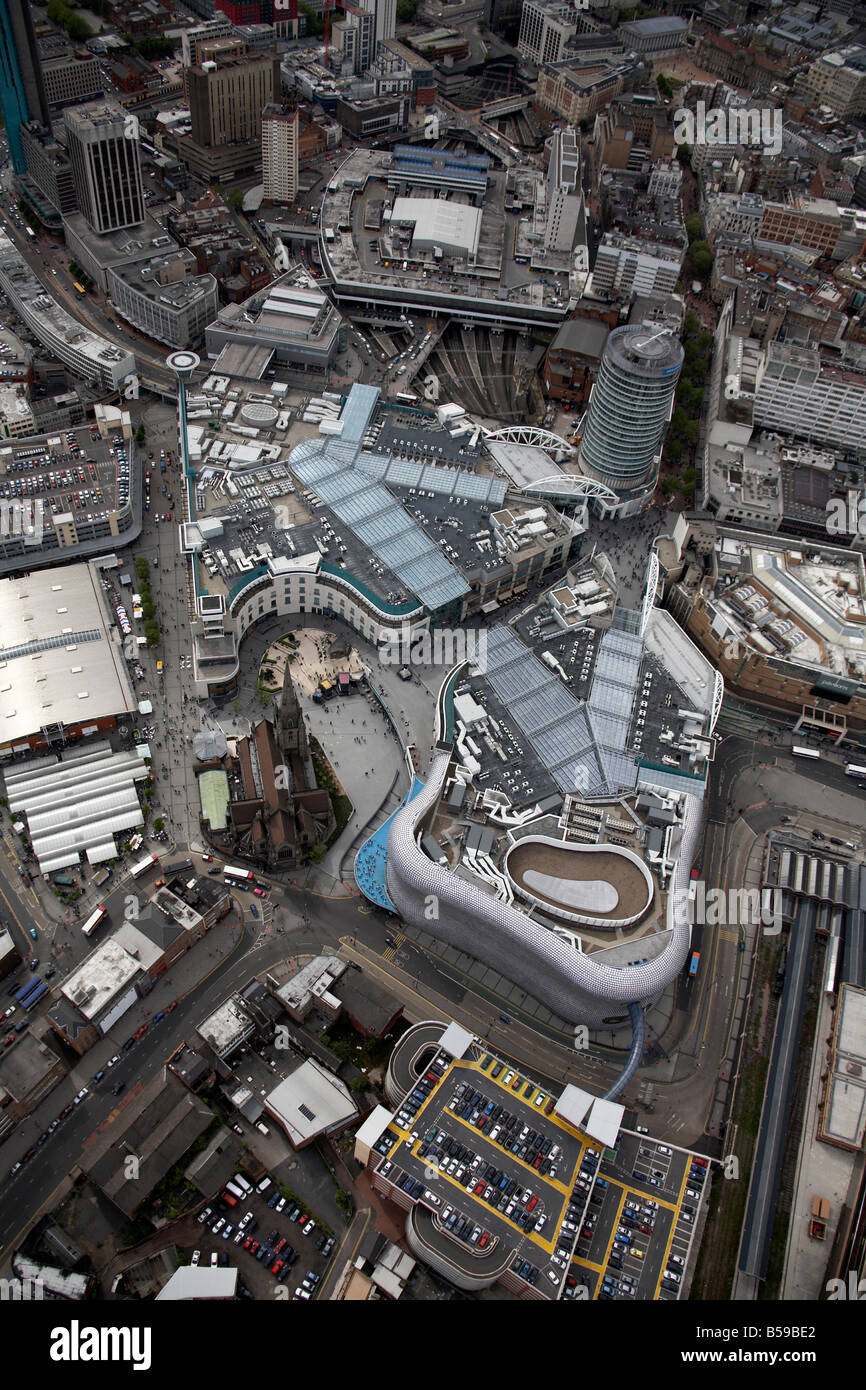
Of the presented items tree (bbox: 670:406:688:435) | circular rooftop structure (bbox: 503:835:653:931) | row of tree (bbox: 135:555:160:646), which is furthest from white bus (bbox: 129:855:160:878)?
tree (bbox: 670:406:688:435)

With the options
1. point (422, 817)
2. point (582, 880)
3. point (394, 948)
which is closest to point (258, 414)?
point (422, 817)

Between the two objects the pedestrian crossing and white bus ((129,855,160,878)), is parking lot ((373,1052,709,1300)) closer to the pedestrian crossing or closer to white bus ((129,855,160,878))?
the pedestrian crossing

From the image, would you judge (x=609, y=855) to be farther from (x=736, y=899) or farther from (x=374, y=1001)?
(x=374, y=1001)

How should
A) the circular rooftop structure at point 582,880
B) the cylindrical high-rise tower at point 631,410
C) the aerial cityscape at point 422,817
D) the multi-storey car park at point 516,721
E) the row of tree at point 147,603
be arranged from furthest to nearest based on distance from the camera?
the cylindrical high-rise tower at point 631,410 < the row of tree at point 147,603 < the circular rooftop structure at point 582,880 < the multi-storey car park at point 516,721 < the aerial cityscape at point 422,817

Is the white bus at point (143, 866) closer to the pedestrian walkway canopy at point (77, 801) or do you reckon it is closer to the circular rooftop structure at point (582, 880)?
the pedestrian walkway canopy at point (77, 801)

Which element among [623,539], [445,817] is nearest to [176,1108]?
[445,817]

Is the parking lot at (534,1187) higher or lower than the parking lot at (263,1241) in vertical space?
higher

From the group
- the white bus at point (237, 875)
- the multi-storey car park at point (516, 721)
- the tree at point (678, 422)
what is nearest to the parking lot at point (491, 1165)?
the multi-storey car park at point (516, 721)
